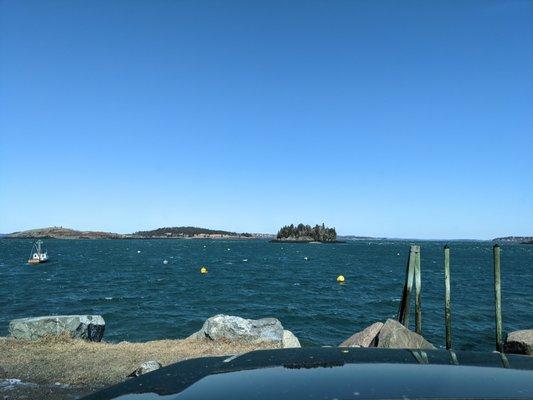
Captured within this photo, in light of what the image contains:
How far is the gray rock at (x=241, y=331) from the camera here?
40.9 ft

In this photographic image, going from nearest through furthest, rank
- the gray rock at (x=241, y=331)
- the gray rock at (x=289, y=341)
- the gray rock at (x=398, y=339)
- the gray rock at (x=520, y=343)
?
1. the gray rock at (x=398, y=339)
2. the gray rock at (x=520, y=343)
3. the gray rock at (x=289, y=341)
4. the gray rock at (x=241, y=331)

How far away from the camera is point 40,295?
1323 inches

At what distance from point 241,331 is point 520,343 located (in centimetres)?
693

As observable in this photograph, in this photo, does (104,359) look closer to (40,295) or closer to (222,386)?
(222,386)

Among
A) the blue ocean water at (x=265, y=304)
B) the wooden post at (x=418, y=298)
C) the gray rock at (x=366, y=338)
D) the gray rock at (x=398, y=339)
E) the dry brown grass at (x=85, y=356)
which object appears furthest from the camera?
the blue ocean water at (x=265, y=304)

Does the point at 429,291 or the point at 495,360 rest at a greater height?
the point at 495,360

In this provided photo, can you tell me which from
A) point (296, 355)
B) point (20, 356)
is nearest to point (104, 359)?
point (20, 356)

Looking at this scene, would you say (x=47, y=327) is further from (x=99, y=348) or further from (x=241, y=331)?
(x=241, y=331)

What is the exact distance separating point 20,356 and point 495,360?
406 inches

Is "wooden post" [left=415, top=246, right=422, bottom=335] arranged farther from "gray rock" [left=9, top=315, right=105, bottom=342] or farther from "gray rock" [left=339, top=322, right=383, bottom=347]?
"gray rock" [left=9, top=315, right=105, bottom=342]

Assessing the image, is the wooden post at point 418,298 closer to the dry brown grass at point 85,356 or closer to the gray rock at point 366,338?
the gray rock at point 366,338

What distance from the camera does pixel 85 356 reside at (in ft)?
34.5

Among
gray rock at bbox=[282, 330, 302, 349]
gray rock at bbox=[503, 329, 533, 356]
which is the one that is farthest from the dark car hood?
gray rock at bbox=[503, 329, 533, 356]

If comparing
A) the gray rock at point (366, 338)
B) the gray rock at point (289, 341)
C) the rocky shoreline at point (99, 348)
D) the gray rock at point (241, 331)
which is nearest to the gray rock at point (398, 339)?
the rocky shoreline at point (99, 348)
